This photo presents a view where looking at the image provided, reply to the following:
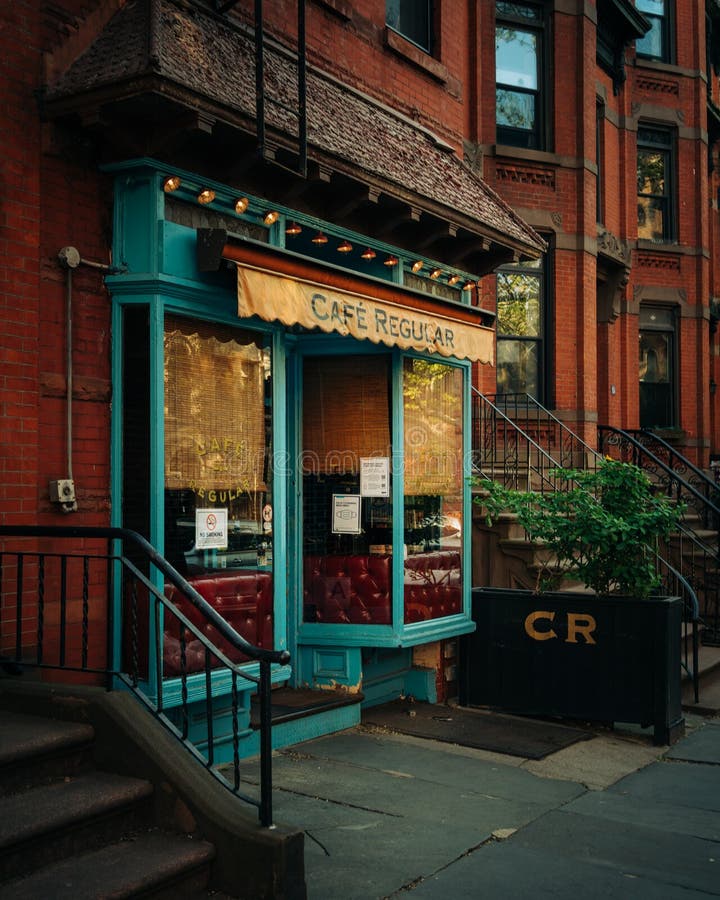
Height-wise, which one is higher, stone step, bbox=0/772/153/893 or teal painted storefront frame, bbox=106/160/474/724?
teal painted storefront frame, bbox=106/160/474/724

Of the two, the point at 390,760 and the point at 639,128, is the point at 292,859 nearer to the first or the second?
the point at 390,760

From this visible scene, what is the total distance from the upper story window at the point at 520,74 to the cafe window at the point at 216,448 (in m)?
8.30

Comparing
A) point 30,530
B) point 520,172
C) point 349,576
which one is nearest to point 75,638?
point 30,530

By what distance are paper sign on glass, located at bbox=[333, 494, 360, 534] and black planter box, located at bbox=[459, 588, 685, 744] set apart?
1.34m

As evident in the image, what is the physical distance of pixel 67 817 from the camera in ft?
13.8

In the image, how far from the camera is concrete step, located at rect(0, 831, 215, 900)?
3.90 metres

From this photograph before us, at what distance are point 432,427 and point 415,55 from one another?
11.9ft

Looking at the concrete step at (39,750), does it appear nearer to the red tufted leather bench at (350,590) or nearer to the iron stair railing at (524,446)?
the red tufted leather bench at (350,590)

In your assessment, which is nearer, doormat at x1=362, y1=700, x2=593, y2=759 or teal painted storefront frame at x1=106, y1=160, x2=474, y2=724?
teal painted storefront frame at x1=106, y1=160, x2=474, y2=724

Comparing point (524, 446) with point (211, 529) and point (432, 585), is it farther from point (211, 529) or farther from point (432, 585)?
point (211, 529)

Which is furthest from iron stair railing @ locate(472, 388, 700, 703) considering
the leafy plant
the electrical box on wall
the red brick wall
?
the electrical box on wall

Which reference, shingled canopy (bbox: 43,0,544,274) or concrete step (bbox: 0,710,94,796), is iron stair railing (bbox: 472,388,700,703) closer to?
shingled canopy (bbox: 43,0,544,274)

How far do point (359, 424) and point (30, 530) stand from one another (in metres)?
3.52

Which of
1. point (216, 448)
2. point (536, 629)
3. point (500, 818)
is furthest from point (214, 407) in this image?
point (536, 629)
